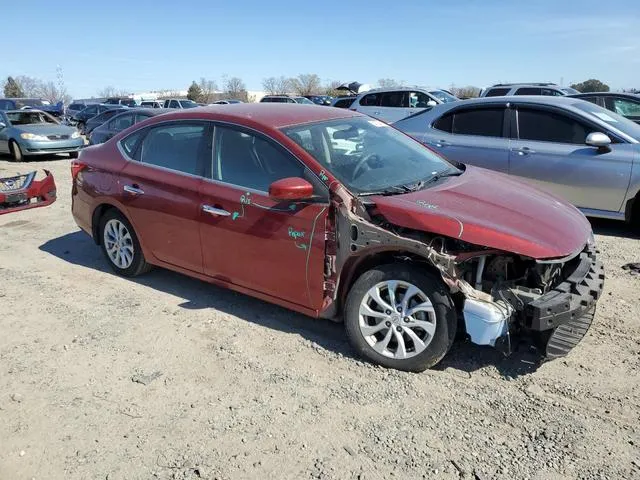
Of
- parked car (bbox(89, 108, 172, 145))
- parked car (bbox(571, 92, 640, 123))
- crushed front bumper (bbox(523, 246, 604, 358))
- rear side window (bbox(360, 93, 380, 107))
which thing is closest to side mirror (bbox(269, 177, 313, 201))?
crushed front bumper (bbox(523, 246, 604, 358))

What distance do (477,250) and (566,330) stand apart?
2.52 ft

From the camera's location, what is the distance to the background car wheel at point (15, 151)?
49.1 ft

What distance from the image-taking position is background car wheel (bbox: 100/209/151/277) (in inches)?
201

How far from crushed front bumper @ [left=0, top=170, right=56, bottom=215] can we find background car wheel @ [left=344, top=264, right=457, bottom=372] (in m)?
6.04

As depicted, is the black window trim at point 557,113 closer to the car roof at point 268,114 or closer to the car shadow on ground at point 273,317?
the car roof at point 268,114

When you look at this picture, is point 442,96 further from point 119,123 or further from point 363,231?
point 363,231

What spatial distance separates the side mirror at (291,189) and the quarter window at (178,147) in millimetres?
1054

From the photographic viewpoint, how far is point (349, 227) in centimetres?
353

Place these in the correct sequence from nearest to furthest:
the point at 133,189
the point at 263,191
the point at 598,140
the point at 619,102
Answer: the point at 263,191 → the point at 133,189 → the point at 598,140 → the point at 619,102

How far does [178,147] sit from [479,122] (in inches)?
169

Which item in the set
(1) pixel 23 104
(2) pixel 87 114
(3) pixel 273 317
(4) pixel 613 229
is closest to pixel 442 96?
(4) pixel 613 229

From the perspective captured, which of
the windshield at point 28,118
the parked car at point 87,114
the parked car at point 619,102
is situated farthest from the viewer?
the parked car at point 87,114

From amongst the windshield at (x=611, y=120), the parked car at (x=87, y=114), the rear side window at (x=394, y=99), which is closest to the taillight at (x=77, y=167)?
the windshield at (x=611, y=120)

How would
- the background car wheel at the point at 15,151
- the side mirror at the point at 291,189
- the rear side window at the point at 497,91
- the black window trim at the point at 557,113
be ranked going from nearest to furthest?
the side mirror at the point at 291,189
the black window trim at the point at 557,113
the background car wheel at the point at 15,151
the rear side window at the point at 497,91
